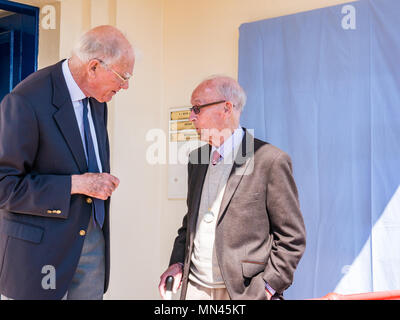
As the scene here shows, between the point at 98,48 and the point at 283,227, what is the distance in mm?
1176

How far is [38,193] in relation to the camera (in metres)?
1.97

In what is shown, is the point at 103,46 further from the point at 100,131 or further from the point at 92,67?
the point at 100,131

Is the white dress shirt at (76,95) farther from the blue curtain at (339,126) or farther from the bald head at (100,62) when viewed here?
the blue curtain at (339,126)

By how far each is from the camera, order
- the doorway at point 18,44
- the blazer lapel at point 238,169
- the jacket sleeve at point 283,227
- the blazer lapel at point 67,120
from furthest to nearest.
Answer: the doorway at point 18,44
the blazer lapel at point 238,169
the jacket sleeve at point 283,227
the blazer lapel at point 67,120

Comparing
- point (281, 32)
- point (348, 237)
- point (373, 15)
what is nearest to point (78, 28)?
point (281, 32)

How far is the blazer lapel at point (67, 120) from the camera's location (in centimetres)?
210

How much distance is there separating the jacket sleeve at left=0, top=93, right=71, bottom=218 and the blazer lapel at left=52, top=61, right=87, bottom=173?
0.11 metres

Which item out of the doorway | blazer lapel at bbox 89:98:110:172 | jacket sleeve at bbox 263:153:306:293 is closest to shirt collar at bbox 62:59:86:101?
blazer lapel at bbox 89:98:110:172

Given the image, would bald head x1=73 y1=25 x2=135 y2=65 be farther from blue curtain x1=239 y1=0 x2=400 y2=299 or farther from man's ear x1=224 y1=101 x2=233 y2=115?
blue curtain x1=239 y1=0 x2=400 y2=299

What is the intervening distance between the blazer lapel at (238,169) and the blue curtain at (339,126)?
1007 millimetres

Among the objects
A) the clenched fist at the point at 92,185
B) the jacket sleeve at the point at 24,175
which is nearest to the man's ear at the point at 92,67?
the jacket sleeve at the point at 24,175

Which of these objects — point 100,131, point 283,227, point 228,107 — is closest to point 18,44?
point 100,131
